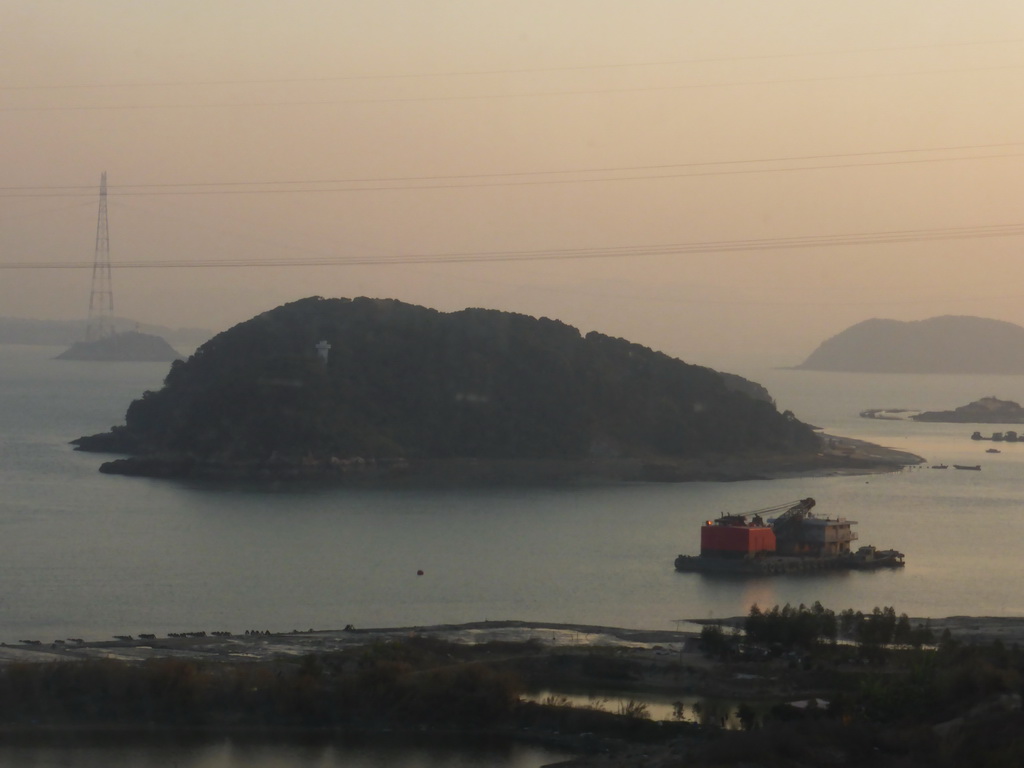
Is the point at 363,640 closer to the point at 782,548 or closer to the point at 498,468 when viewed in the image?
the point at 782,548

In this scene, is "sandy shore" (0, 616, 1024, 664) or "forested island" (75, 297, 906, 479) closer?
"sandy shore" (0, 616, 1024, 664)

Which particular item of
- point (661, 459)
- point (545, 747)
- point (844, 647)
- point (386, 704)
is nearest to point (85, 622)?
point (386, 704)

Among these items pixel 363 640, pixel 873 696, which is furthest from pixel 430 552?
pixel 873 696

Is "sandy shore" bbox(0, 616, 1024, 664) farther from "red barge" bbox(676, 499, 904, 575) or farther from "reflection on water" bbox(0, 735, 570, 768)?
"red barge" bbox(676, 499, 904, 575)

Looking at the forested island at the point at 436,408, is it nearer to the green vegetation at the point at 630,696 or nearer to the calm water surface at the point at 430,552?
the calm water surface at the point at 430,552

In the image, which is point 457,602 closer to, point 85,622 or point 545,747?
point 85,622

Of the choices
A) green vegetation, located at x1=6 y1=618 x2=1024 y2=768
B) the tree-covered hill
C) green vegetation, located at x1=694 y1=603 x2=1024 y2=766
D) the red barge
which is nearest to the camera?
green vegetation, located at x1=694 y1=603 x2=1024 y2=766

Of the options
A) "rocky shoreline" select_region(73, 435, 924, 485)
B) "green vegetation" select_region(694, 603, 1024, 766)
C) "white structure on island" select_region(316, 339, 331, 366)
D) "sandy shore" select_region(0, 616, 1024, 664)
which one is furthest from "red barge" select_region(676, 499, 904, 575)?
Answer: "white structure on island" select_region(316, 339, 331, 366)
